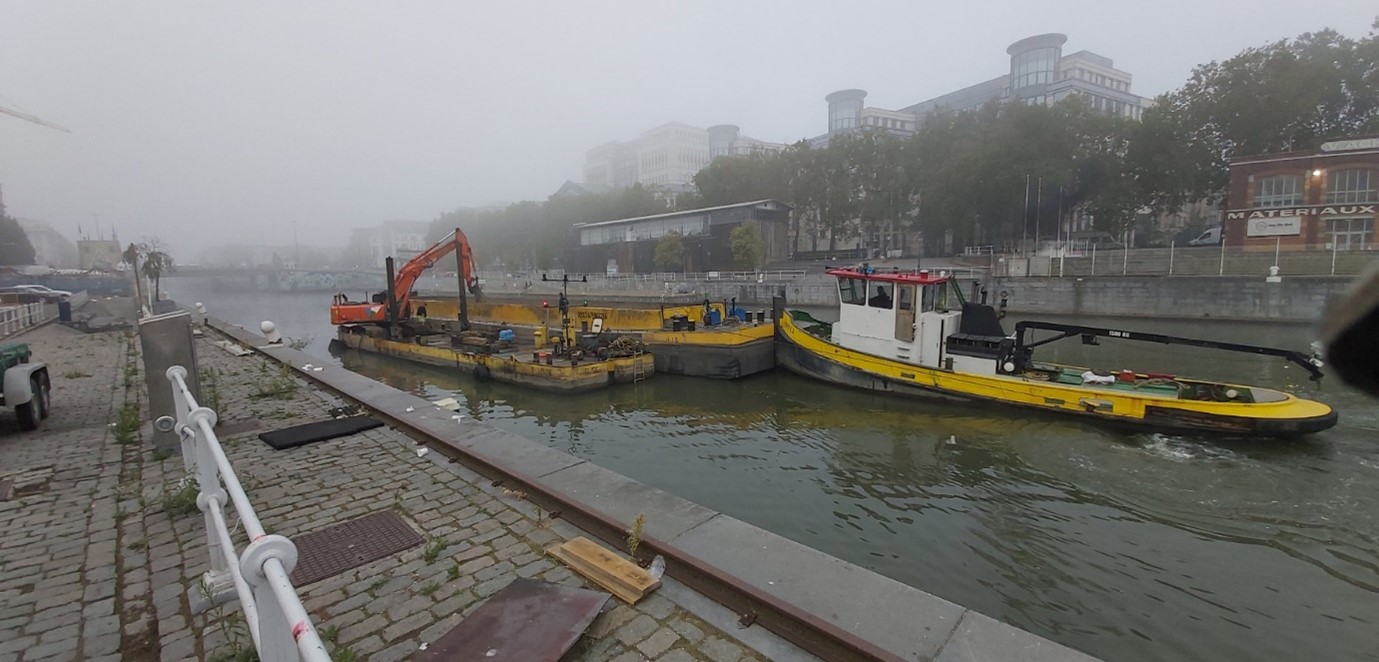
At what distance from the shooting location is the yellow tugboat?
10578 millimetres

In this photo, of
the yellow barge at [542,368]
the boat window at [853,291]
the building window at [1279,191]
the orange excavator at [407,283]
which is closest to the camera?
the boat window at [853,291]

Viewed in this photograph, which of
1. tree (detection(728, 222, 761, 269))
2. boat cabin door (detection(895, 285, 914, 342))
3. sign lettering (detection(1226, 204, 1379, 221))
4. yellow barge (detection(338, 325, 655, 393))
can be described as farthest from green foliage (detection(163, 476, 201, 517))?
sign lettering (detection(1226, 204, 1379, 221))

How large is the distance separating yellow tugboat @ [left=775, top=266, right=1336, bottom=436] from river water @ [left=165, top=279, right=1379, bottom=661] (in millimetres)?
438

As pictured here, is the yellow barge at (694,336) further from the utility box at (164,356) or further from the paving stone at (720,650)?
the paving stone at (720,650)

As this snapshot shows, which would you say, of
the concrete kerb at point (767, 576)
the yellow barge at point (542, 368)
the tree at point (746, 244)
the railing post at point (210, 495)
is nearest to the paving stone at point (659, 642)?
the concrete kerb at point (767, 576)

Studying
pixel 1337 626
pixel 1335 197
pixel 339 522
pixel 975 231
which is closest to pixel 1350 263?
pixel 1335 197

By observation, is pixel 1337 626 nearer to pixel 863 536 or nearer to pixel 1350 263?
pixel 863 536

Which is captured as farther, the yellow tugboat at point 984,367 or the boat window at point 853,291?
the boat window at point 853,291

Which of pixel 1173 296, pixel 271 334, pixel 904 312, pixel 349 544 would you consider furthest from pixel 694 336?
pixel 1173 296

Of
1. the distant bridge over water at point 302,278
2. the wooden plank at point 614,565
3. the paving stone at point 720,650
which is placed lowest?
the paving stone at point 720,650

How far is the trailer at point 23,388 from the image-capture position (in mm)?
8055

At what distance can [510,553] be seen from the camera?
482 centimetres

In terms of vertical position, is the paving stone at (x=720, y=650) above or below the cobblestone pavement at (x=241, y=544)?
below

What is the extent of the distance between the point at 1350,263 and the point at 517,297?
4835cm
